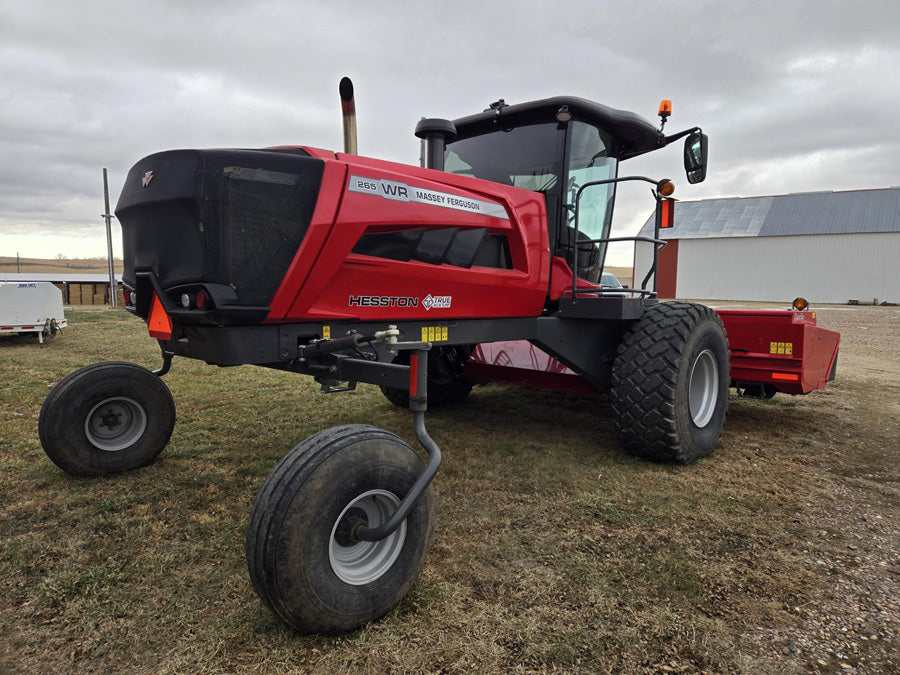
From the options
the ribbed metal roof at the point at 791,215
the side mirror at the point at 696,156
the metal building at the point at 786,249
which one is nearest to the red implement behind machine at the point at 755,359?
the side mirror at the point at 696,156

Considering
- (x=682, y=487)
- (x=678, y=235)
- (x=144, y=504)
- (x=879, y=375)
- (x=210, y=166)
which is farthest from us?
(x=678, y=235)

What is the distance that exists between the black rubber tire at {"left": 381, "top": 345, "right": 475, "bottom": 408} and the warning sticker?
1.71 metres

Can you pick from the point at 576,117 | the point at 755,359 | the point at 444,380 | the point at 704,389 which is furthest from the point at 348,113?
the point at 755,359

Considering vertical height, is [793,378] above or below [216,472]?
above

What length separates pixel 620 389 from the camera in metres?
3.87

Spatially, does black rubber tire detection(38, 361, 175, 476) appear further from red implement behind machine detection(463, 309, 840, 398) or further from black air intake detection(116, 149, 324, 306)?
red implement behind machine detection(463, 309, 840, 398)

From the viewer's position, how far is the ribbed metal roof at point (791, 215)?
1172 inches

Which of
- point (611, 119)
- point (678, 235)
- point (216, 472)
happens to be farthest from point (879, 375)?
point (678, 235)

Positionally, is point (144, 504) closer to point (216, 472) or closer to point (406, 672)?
point (216, 472)

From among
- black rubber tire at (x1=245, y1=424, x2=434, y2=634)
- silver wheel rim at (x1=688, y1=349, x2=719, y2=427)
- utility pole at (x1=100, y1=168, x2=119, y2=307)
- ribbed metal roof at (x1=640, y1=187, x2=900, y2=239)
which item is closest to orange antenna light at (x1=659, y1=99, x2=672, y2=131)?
silver wheel rim at (x1=688, y1=349, x2=719, y2=427)

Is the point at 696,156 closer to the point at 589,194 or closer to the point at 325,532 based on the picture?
the point at 589,194

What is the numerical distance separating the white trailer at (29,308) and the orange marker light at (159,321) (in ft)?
29.5

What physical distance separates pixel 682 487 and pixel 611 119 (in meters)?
2.53

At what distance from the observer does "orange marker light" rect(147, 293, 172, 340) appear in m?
2.53
